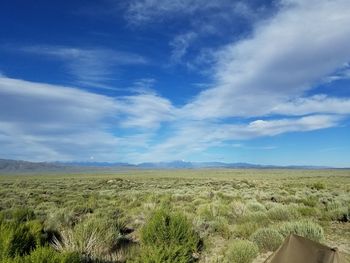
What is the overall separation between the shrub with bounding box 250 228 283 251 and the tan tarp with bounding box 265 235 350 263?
4.31m

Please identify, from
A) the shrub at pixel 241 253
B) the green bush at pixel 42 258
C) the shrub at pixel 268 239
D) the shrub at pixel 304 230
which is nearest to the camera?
the green bush at pixel 42 258

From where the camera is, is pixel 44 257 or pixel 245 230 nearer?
pixel 44 257

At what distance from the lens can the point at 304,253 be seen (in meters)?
5.88

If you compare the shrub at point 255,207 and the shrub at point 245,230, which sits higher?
the shrub at point 255,207

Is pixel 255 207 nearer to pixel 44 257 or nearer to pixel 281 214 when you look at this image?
pixel 281 214

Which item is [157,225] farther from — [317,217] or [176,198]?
[176,198]

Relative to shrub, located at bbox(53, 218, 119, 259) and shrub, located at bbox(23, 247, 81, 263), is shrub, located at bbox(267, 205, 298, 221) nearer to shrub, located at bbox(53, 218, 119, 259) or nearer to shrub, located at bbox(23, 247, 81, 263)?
Answer: shrub, located at bbox(53, 218, 119, 259)

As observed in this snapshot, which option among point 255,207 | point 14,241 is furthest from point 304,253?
point 255,207

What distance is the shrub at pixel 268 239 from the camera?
401 inches

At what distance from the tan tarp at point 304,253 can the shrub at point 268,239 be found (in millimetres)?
4314

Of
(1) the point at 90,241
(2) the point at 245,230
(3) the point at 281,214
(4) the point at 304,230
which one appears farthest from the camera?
(3) the point at 281,214

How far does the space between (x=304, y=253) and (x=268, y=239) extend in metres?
4.66

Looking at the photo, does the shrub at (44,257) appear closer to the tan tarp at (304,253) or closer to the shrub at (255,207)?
the tan tarp at (304,253)

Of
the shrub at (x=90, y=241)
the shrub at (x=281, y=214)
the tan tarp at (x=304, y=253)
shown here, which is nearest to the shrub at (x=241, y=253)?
the shrub at (x=90, y=241)
